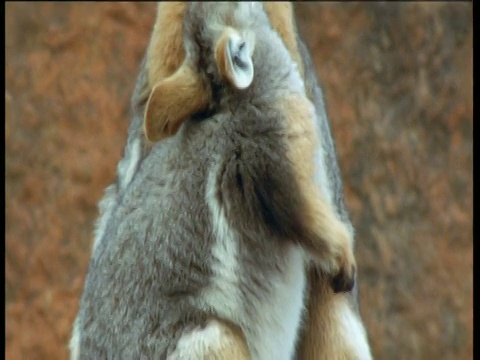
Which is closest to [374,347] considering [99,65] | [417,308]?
[417,308]

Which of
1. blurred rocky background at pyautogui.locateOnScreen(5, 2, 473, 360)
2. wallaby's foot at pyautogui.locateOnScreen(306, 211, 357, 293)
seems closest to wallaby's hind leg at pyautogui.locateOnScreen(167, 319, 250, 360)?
wallaby's foot at pyautogui.locateOnScreen(306, 211, 357, 293)

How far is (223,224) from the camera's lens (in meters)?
2.63

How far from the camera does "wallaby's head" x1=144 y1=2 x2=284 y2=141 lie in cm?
264

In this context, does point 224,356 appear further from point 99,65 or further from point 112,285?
point 99,65

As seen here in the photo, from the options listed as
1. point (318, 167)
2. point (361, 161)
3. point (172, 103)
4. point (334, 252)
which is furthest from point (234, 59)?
point (361, 161)

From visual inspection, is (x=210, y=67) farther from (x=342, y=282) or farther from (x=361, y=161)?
(x=361, y=161)

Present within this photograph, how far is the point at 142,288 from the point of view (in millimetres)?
2627

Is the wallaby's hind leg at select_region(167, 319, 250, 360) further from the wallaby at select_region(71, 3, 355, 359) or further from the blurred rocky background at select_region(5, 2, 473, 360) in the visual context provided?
the blurred rocky background at select_region(5, 2, 473, 360)

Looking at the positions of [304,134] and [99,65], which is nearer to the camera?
[304,134]

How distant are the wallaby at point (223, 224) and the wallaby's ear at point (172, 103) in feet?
0.08

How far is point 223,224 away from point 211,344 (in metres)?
0.27

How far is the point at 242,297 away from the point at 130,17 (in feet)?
8.51

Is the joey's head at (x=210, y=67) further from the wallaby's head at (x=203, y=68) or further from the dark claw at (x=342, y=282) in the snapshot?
the dark claw at (x=342, y=282)

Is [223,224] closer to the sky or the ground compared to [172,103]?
closer to the ground
